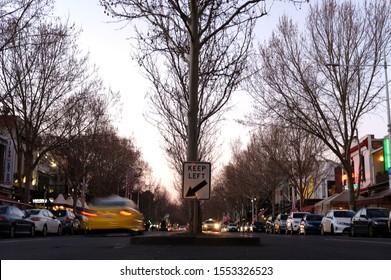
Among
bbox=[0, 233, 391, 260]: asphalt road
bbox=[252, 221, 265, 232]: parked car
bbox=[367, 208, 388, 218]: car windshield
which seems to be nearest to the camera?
bbox=[0, 233, 391, 260]: asphalt road

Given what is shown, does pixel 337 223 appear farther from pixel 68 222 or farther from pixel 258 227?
pixel 258 227

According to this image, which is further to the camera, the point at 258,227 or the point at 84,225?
the point at 258,227

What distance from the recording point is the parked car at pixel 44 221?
2803 centimetres

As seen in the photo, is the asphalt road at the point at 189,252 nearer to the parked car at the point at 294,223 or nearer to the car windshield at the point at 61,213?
the car windshield at the point at 61,213

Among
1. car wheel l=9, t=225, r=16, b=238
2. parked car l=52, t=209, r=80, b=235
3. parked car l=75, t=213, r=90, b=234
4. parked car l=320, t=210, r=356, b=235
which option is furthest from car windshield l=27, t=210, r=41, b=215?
parked car l=320, t=210, r=356, b=235

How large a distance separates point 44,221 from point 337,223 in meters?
15.4

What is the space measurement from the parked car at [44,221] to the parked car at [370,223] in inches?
610

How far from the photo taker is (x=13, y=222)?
77.7 feet

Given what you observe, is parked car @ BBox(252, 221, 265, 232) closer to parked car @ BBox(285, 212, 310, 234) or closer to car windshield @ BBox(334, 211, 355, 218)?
parked car @ BBox(285, 212, 310, 234)

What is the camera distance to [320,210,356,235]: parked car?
2973 cm

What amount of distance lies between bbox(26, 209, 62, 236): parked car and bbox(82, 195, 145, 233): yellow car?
4.68 meters

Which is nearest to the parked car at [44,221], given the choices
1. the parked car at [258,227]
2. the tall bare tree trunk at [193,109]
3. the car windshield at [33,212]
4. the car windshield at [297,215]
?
the car windshield at [33,212]

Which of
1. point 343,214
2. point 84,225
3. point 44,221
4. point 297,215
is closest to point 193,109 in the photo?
point 84,225

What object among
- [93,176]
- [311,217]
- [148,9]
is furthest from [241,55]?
[93,176]
